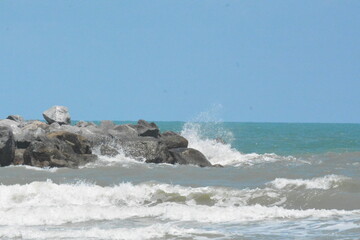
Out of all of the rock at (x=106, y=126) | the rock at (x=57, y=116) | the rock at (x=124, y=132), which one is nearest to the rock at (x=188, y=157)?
the rock at (x=124, y=132)

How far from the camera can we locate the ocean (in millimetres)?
11844

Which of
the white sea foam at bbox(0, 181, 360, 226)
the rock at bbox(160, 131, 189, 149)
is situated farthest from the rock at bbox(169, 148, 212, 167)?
the white sea foam at bbox(0, 181, 360, 226)

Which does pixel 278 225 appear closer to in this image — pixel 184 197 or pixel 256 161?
pixel 184 197

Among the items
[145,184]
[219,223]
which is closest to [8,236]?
[219,223]

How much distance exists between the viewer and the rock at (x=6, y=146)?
22.4m

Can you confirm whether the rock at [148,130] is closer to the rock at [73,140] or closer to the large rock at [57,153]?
the rock at [73,140]

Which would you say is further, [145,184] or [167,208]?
[145,184]

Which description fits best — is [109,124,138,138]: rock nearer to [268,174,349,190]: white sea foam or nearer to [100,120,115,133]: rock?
[100,120,115,133]: rock

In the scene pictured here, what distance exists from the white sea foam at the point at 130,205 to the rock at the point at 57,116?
1541 centimetres

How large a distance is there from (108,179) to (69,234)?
8107mm

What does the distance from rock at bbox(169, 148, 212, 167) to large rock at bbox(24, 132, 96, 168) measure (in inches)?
121

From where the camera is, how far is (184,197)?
53.6ft

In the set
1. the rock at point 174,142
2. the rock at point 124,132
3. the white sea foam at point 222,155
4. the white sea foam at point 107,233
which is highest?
the rock at point 124,132

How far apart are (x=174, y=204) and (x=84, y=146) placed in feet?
31.1
